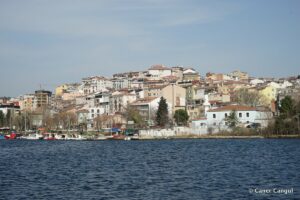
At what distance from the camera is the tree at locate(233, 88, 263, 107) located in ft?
272

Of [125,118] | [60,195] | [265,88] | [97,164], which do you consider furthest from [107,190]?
[265,88]

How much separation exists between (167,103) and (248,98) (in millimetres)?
13233

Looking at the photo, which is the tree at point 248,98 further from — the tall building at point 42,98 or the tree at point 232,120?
the tall building at point 42,98

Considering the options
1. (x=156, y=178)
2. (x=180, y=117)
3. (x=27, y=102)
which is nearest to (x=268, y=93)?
(x=180, y=117)

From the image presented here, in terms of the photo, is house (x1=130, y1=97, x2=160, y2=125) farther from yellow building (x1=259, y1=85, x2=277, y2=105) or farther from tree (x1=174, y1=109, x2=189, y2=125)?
yellow building (x1=259, y1=85, x2=277, y2=105)

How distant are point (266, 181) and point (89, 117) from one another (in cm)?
8085

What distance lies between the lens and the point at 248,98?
275 feet

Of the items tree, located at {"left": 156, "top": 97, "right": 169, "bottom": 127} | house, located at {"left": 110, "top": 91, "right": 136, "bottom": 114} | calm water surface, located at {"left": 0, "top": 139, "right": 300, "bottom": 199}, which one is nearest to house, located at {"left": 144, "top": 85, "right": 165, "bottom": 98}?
house, located at {"left": 110, "top": 91, "right": 136, "bottom": 114}

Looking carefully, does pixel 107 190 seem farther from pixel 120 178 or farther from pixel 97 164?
pixel 97 164

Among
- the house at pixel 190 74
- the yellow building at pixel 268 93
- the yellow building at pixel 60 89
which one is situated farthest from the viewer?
the yellow building at pixel 60 89

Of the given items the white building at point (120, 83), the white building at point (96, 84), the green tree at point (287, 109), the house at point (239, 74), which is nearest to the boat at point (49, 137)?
the green tree at point (287, 109)

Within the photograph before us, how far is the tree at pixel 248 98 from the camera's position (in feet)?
272

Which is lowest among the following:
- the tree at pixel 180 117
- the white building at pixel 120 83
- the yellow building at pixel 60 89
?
the tree at pixel 180 117

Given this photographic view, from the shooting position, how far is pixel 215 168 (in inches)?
1093
